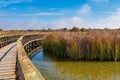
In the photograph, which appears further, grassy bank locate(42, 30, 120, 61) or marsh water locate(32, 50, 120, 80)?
grassy bank locate(42, 30, 120, 61)

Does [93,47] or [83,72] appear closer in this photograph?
[83,72]

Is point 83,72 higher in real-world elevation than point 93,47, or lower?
lower

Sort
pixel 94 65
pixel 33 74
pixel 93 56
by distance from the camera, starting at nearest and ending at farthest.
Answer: pixel 33 74 → pixel 94 65 → pixel 93 56

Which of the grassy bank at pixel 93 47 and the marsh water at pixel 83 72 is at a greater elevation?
the grassy bank at pixel 93 47

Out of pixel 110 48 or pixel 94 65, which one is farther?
pixel 110 48

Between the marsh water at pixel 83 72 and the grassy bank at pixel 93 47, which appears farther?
the grassy bank at pixel 93 47

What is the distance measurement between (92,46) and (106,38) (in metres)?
1.27

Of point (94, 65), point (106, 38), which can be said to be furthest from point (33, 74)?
point (106, 38)

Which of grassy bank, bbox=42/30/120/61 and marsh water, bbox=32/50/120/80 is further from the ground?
grassy bank, bbox=42/30/120/61

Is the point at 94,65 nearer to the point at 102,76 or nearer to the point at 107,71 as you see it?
the point at 107,71

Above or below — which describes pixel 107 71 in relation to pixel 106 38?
below

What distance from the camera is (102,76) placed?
37.9 feet

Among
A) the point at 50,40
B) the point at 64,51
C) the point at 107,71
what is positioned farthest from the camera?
the point at 50,40

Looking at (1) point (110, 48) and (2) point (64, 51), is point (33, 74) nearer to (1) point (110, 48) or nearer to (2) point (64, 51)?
(1) point (110, 48)
